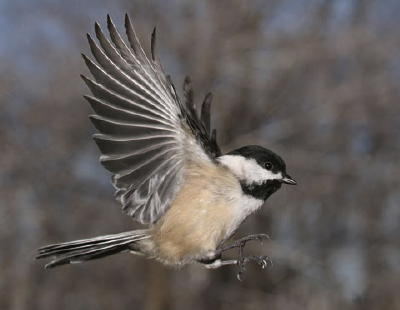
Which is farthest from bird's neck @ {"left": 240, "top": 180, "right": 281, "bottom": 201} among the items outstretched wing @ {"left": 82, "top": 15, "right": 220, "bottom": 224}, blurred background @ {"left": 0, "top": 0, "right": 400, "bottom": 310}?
blurred background @ {"left": 0, "top": 0, "right": 400, "bottom": 310}

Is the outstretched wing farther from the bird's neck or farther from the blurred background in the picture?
the blurred background

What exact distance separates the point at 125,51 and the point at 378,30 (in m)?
9.92

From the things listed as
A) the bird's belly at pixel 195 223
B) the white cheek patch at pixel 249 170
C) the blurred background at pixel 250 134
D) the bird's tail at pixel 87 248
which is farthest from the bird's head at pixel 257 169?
the blurred background at pixel 250 134

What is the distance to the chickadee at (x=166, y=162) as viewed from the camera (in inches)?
126

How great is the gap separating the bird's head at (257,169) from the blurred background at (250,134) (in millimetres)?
7682

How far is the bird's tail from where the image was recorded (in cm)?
330

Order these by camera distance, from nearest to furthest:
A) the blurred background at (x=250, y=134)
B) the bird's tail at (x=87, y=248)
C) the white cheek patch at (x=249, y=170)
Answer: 1. the white cheek patch at (x=249, y=170)
2. the bird's tail at (x=87, y=248)
3. the blurred background at (x=250, y=134)

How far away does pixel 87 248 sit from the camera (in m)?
3.38

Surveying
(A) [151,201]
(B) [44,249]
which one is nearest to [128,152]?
(A) [151,201]

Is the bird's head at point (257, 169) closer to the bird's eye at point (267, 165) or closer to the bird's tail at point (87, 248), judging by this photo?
the bird's eye at point (267, 165)

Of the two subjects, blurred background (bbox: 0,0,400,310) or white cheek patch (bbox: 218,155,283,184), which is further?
blurred background (bbox: 0,0,400,310)

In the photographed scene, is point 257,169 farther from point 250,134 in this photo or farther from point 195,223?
point 250,134

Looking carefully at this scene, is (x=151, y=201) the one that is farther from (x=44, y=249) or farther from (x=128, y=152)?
(x=44, y=249)

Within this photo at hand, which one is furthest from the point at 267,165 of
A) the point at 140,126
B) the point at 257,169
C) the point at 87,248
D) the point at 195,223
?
the point at 87,248
